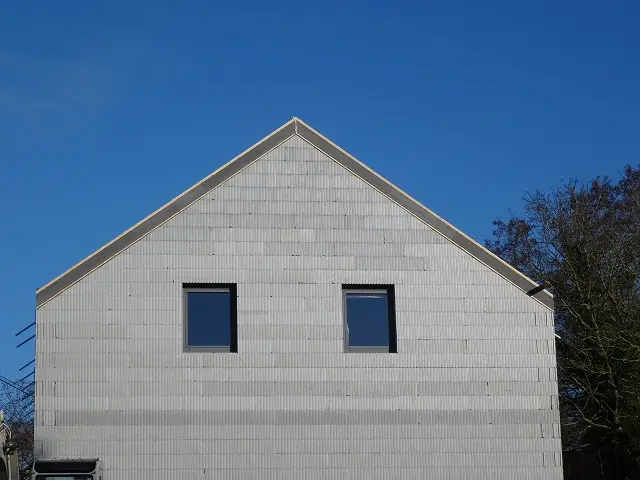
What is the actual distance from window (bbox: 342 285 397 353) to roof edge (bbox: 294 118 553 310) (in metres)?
1.52

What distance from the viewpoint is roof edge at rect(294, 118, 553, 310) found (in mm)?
20703

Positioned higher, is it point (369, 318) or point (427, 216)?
point (427, 216)

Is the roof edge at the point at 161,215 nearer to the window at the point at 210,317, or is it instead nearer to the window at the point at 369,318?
the window at the point at 210,317

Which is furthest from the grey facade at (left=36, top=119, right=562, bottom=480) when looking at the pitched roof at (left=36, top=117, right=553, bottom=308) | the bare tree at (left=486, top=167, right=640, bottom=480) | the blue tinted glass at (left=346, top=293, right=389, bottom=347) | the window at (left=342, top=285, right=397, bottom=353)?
the bare tree at (left=486, top=167, right=640, bottom=480)

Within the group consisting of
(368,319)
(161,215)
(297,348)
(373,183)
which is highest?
(373,183)

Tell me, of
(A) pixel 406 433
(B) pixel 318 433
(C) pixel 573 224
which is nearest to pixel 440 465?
(A) pixel 406 433

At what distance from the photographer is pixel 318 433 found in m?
19.6

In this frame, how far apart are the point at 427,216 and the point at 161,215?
494cm

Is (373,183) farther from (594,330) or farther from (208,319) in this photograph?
(594,330)

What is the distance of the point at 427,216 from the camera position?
20.7 m

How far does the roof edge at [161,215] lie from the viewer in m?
19.5

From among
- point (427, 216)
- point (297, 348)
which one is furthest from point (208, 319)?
point (427, 216)

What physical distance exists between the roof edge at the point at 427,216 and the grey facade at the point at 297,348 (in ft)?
0.10

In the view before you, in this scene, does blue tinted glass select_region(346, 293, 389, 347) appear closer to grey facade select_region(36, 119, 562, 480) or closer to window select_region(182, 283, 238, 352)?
grey facade select_region(36, 119, 562, 480)
